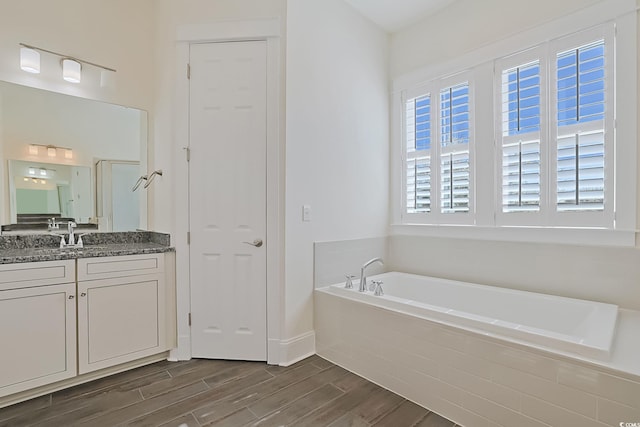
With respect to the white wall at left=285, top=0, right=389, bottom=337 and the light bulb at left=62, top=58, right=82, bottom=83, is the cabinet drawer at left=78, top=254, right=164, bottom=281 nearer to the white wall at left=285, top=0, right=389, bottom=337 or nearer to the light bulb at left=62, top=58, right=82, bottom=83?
the white wall at left=285, top=0, right=389, bottom=337

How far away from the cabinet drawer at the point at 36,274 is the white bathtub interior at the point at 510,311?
1.85 meters

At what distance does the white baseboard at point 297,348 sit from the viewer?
8.05 ft

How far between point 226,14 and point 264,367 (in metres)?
2.76

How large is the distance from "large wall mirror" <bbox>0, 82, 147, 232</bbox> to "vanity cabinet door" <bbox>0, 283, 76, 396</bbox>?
0.67 meters

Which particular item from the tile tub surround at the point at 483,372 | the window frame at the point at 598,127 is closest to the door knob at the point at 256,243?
the tile tub surround at the point at 483,372

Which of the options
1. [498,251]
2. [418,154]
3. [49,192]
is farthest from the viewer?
[418,154]

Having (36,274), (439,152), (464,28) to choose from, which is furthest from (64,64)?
(464,28)

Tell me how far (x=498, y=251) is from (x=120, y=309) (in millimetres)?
2964

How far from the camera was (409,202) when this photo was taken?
10.7 feet

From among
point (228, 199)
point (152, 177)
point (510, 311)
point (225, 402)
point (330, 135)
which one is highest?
point (330, 135)

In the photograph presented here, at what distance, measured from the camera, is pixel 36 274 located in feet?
6.50

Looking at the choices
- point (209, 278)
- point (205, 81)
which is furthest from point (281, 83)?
point (209, 278)

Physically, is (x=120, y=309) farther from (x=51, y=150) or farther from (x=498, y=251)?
(x=498, y=251)

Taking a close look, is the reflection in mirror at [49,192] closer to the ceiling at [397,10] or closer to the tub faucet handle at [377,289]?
the tub faucet handle at [377,289]
